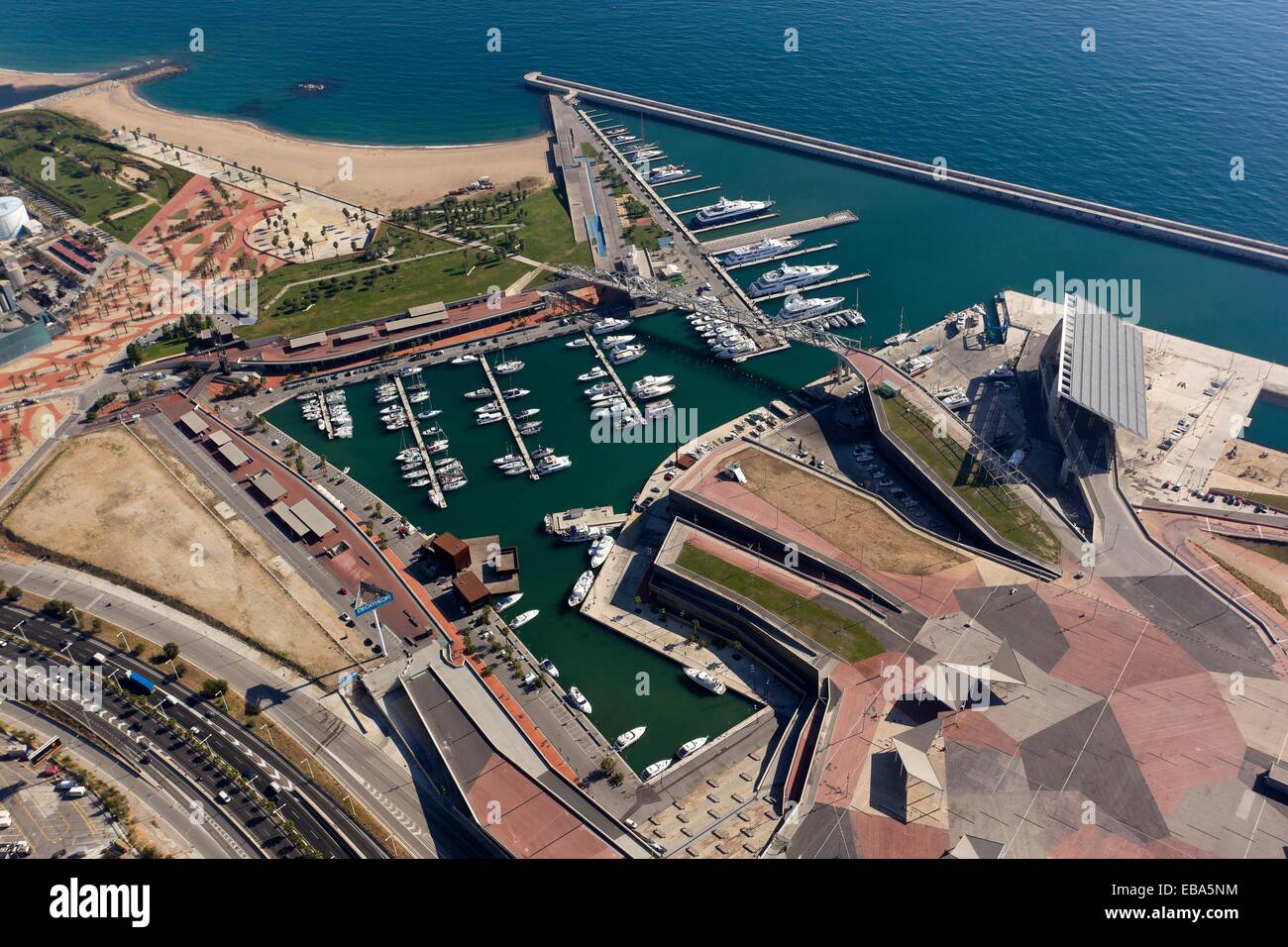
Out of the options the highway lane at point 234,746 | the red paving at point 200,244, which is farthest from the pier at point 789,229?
the highway lane at point 234,746

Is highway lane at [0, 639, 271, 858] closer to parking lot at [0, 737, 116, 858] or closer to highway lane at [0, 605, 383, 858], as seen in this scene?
highway lane at [0, 605, 383, 858]

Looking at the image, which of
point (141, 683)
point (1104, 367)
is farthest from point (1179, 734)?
point (141, 683)

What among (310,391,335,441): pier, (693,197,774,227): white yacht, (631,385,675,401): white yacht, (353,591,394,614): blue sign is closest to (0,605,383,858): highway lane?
(353,591,394,614): blue sign

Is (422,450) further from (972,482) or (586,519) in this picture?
(972,482)

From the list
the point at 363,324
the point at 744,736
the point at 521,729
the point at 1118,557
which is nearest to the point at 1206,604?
the point at 1118,557

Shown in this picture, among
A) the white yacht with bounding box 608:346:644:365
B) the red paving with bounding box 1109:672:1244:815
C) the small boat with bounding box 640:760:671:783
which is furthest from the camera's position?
the white yacht with bounding box 608:346:644:365
